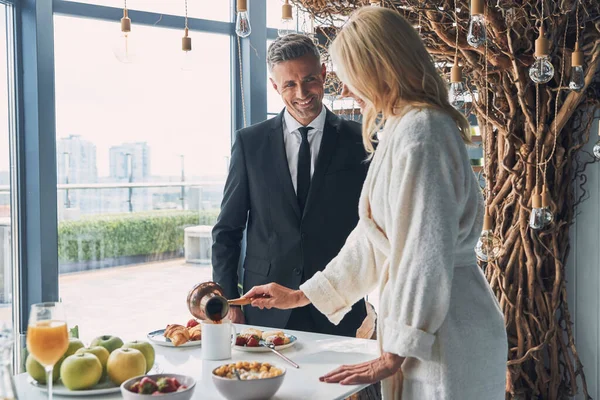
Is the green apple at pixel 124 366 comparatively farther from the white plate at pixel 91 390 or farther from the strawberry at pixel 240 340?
the strawberry at pixel 240 340

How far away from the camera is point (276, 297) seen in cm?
209

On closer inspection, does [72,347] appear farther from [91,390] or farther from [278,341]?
[278,341]

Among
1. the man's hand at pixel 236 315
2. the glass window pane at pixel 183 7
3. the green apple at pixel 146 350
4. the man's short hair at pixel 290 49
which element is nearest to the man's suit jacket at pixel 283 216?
the man's hand at pixel 236 315

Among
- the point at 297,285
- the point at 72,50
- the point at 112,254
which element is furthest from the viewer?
the point at 112,254

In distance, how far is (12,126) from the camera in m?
3.35

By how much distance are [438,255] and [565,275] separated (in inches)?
87.3

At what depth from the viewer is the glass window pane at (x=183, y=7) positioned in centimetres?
392

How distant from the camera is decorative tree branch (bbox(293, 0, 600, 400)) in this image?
3.14m

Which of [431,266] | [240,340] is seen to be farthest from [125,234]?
[431,266]

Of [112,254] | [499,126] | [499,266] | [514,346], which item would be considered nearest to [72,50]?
[112,254]

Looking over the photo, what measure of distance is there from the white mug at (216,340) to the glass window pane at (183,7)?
7.99 ft

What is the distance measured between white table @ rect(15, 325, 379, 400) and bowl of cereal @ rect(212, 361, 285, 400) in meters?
0.06

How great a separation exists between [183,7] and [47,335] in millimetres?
3145

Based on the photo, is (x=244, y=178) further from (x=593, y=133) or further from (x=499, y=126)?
(x=593, y=133)
